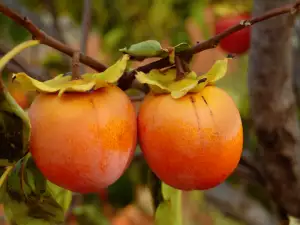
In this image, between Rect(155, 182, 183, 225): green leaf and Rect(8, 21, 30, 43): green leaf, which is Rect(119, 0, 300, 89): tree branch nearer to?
Rect(155, 182, 183, 225): green leaf

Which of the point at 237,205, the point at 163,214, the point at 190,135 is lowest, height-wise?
the point at 237,205

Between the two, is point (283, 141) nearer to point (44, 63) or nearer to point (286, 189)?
point (286, 189)

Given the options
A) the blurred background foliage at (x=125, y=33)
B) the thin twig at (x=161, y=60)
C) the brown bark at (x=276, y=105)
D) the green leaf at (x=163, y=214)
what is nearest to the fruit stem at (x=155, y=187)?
the green leaf at (x=163, y=214)

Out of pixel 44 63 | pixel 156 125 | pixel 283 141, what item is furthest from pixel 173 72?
pixel 44 63

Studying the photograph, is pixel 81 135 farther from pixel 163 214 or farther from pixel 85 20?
pixel 85 20

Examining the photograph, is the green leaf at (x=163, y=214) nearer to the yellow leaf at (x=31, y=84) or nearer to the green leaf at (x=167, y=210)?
the green leaf at (x=167, y=210)

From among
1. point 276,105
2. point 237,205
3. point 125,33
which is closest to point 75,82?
point 276,105
